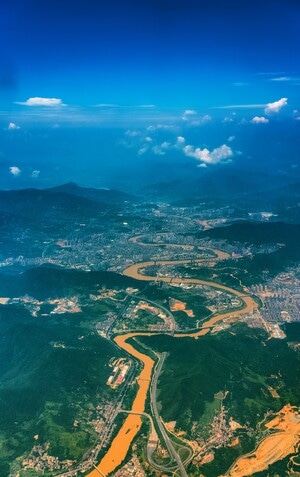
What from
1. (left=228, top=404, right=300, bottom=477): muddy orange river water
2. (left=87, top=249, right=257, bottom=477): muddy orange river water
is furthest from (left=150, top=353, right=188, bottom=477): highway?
(left=228, top=404, right=300, bottom=477): muddy orange river water

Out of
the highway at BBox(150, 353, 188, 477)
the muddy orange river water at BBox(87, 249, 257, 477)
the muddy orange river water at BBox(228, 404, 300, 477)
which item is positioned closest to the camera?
the muddy orange river water at BBox(228, 404, 300, 477)

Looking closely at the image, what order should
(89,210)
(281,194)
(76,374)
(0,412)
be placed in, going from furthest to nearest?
(281,194), (89,210), (76,374), (0,412)

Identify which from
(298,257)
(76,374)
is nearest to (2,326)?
(76,374)

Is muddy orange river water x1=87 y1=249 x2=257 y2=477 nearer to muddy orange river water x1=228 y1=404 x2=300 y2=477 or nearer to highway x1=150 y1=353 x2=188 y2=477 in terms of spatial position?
highway x1=150 y1=353 x2=188 y2=477

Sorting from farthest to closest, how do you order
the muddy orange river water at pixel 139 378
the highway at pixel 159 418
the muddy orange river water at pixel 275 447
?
the muddy orange river water at pixel 139 378
the highway at pixel 159 418
the muddy orange river water at pixel 275 447

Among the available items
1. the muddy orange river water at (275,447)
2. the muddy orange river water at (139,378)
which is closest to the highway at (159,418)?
the muddy orange river water at (139,378)

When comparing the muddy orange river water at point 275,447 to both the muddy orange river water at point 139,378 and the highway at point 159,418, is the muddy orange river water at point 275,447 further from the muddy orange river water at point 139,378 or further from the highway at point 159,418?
the muddy orange river water at point 139,378

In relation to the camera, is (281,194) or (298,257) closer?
(298,257)

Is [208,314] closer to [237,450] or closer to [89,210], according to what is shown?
[237,450]
